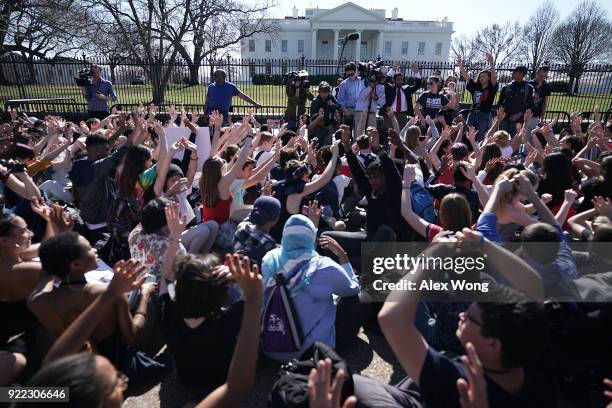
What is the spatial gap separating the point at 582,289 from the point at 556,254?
0.83 feet

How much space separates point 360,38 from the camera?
66875 millimetres

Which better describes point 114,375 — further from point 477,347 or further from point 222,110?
point 222,110

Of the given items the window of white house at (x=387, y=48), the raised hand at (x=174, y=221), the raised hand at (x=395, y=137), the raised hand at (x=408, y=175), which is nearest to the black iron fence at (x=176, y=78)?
the raised hand at (x=395, y=137)

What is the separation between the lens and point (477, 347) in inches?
67.2

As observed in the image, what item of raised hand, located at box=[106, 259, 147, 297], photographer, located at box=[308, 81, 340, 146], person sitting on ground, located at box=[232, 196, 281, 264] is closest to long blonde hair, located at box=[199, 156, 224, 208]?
person sitting on ground, located at box=[232, 196, 281, 264]

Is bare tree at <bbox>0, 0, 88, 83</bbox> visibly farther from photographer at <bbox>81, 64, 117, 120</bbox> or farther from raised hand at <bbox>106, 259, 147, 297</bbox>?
raised hand at <bbox>106, 259, 147, 297</bbox>

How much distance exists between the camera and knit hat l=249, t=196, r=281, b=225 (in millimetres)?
3303

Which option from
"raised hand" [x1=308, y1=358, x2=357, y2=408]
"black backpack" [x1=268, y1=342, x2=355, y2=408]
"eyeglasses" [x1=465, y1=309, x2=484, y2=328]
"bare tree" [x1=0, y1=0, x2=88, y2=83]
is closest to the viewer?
"raised hand" [x1=308, y1=358, x2=357, y2=408]

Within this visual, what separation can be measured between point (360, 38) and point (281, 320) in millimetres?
70447

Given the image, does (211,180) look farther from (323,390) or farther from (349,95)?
(349,95)

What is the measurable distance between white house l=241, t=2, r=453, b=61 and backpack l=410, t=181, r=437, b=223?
65.5 metres

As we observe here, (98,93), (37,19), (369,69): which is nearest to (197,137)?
(98,93)

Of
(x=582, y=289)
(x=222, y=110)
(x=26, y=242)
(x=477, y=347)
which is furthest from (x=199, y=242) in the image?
(x=222, y=110)
